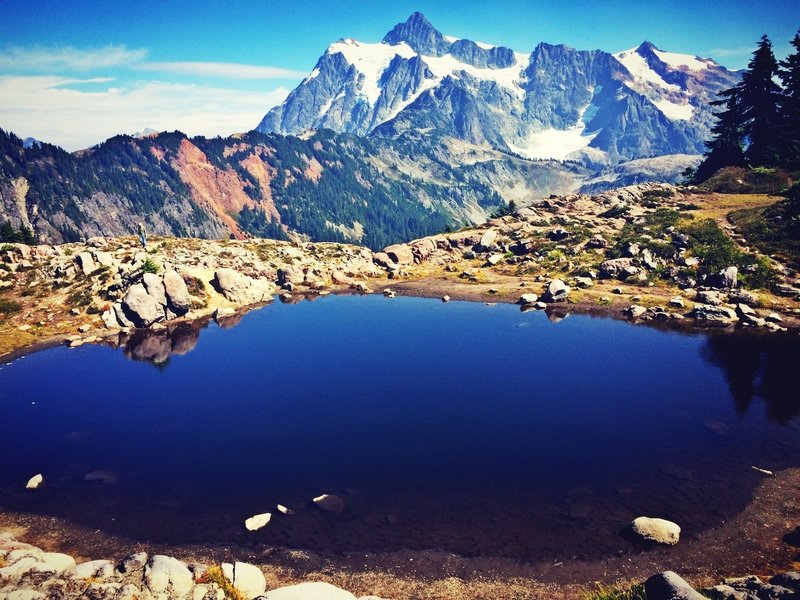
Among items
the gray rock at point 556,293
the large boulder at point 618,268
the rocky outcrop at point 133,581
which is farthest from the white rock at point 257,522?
the large boulder at point 618,268

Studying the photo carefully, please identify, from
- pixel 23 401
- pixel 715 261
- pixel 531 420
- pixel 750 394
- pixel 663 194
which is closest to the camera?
pixel 531 420

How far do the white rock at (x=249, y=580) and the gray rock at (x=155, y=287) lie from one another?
2282 inches

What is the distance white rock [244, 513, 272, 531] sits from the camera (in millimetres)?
30984

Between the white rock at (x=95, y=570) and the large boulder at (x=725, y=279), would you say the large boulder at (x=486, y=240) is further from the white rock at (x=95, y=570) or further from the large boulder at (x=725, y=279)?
the white rock at (x=95, y=570)

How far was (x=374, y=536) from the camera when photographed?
99.2ft

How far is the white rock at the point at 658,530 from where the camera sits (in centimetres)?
2841

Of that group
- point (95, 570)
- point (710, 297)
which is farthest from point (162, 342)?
point (710, 297)

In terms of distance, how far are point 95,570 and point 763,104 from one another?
14420 centimetres

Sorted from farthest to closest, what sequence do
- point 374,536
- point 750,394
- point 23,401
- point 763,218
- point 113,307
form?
point 763,218 < point 113,307 < point 23,401 < point 750,394 < point 374,536

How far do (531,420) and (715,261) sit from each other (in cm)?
5643

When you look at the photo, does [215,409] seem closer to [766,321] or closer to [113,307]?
[113,307]

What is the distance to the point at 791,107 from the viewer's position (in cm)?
10656

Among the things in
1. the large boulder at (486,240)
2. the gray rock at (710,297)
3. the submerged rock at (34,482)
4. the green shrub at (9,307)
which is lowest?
the submerged rock at (34,482)

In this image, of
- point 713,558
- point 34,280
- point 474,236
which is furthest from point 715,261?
point 34,280
